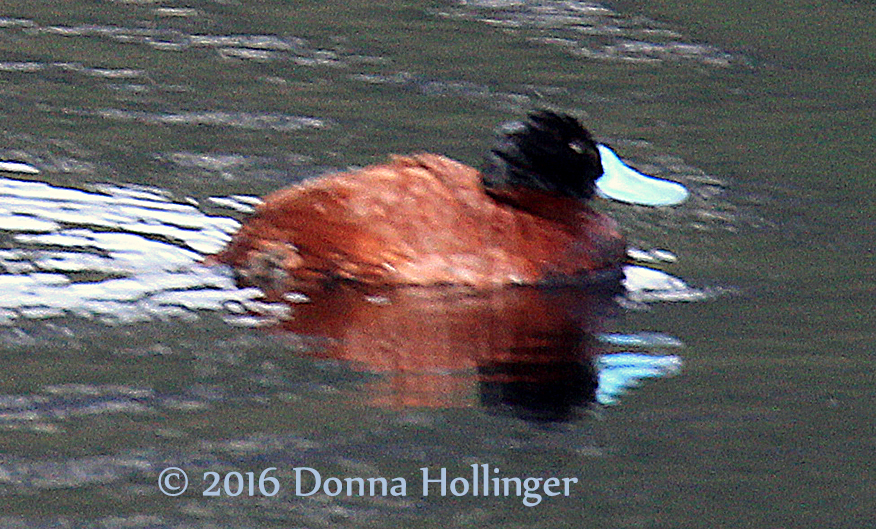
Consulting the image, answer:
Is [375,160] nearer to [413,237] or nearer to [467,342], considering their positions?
[413,237]

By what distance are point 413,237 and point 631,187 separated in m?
1.29

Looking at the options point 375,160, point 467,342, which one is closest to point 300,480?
point 467,342

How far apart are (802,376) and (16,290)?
3036 mm

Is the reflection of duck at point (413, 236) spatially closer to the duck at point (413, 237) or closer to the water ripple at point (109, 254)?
the duck at point (413, 237)

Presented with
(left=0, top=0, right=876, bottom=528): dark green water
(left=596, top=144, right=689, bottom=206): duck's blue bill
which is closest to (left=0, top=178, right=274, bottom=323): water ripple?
(left=0, top=0, right=876, bottom=528): dark green water

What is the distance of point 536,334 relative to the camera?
6.51 meters

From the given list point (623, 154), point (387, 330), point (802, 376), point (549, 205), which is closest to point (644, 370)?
point (802, 376)

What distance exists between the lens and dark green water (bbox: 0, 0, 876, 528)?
5051 millimetres

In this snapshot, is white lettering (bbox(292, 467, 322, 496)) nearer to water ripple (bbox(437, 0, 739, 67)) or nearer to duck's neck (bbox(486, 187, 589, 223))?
duck's neck (bbox(486, 187, 589, 223))

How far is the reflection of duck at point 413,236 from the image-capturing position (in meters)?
6.87

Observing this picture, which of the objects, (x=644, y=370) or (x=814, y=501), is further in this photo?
(x=644, y=370)

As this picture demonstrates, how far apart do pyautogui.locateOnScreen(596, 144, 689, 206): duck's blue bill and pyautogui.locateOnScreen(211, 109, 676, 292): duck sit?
301 mm

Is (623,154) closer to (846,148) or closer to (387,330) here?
(846,148)

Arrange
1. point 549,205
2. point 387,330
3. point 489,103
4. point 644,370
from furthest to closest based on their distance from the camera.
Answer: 1. point 489,103
2. point 549,205
3. point 387,330
4. point 644,370
